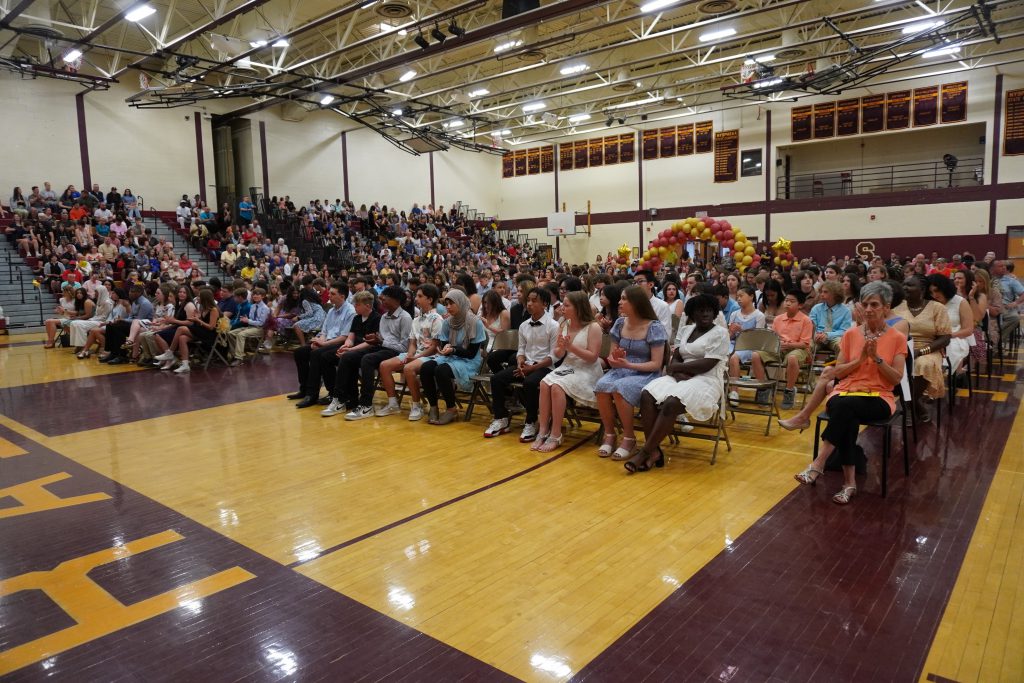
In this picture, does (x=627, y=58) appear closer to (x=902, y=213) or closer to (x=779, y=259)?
(x=779, y=259)

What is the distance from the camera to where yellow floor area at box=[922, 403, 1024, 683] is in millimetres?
2156

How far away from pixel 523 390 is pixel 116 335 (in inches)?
293

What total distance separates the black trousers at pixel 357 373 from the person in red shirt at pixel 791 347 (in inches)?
135

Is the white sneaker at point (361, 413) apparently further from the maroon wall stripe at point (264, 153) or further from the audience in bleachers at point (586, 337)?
the maroon wall stripe at point (264, 153)

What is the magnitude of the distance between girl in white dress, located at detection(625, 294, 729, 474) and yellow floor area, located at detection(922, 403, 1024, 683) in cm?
158

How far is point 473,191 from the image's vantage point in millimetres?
27984

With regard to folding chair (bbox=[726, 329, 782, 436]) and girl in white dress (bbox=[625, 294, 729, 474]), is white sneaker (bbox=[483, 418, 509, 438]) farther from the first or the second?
folding chair (bbox=[726, 329, 782, 436])

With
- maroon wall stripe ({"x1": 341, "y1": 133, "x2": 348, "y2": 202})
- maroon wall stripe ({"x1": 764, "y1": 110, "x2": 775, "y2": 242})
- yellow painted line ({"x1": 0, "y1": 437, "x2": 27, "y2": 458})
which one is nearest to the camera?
yellow painted line ({"x1": 0, "y1": 437, "x2": 27, "y2": 458})

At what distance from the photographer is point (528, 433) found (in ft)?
16.6

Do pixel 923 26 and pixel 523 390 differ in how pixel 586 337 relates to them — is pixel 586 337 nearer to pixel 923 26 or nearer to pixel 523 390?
pixel 523 390

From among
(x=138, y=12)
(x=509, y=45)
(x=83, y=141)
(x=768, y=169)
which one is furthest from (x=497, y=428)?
(x=768, y=169)

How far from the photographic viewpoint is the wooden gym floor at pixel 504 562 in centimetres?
229

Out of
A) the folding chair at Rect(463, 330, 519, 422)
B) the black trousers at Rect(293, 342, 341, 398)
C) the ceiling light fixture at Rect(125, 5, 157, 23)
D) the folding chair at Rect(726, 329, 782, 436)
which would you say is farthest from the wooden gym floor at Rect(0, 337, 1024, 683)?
the ceiling light fixture at Rect(125, 5, 157, 23)

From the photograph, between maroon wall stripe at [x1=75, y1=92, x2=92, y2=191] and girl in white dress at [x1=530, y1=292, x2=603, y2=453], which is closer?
girl in white dress at [x1=530, y1=292, x2=603, y2=453]
